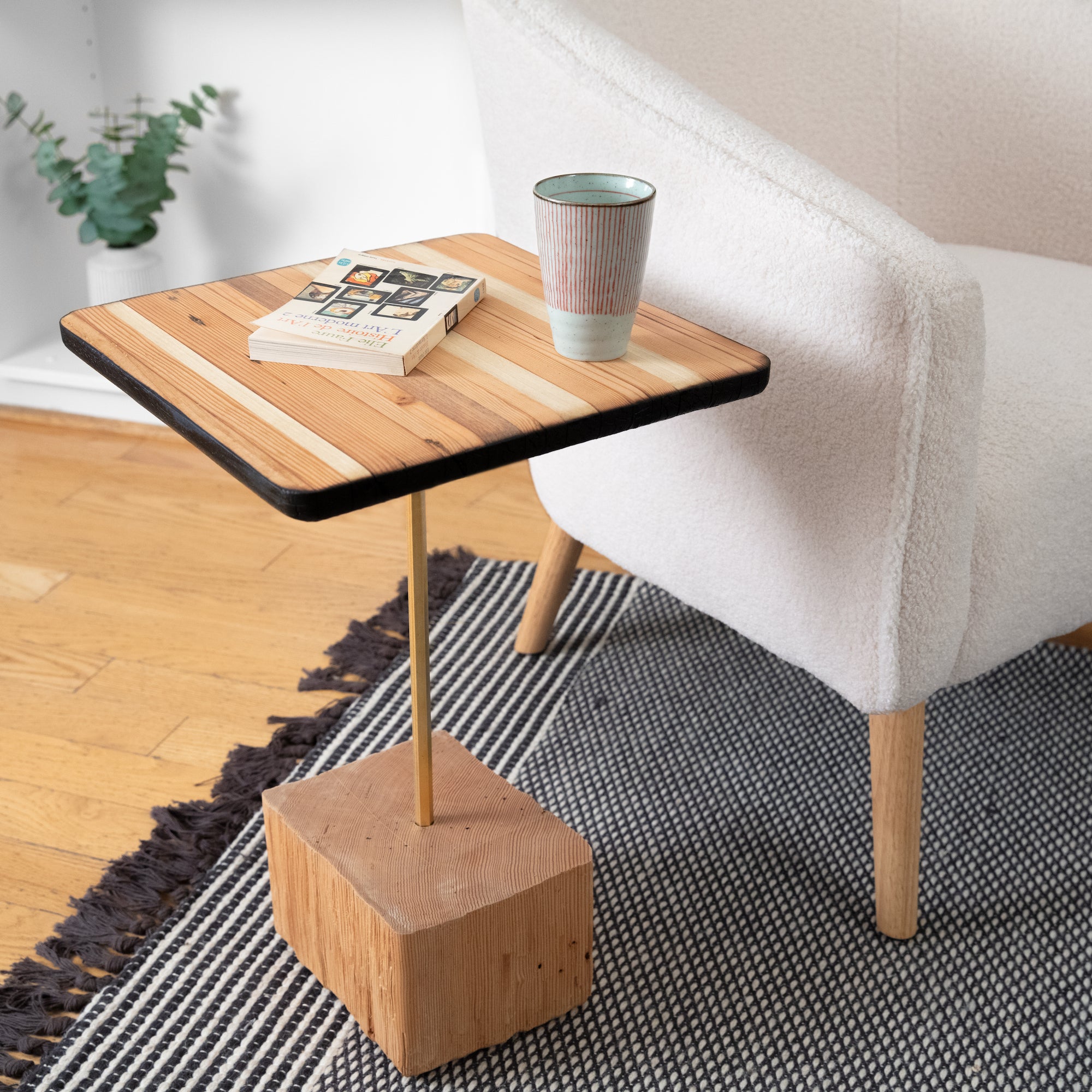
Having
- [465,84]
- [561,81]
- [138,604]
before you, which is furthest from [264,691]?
[465,84]

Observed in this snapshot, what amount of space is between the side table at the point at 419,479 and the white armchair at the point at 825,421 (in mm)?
79

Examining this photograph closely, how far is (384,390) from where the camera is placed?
780 mm

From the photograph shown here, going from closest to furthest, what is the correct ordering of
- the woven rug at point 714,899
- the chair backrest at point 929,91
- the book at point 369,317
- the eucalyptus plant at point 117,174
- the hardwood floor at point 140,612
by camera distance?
1. the book at point 369,317
2. the woven rug at point 714,899
3. the hardwood floor at point 140,612
4. the chair backrest at point 929,91
5. the eucalyptus plant at point 117,174

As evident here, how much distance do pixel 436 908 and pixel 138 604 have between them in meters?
0.76

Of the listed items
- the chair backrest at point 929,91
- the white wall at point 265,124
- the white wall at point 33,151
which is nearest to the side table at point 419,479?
the chair backrest at point 929,91

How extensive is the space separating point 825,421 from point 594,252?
0.23m

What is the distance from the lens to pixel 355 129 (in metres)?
1.88

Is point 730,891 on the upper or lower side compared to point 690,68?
lower

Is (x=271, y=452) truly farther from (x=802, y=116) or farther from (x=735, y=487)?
(x=802, y=116)

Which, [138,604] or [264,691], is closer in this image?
[264,691]

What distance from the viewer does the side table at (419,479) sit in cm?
72

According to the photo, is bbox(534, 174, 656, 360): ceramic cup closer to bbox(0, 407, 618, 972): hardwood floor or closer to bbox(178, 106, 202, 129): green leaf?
bbox(0, 407, 618, 972): hardwood floor

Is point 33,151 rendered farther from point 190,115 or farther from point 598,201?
point 598,201

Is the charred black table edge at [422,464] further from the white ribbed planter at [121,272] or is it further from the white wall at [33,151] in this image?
the white wall at [33,151]
